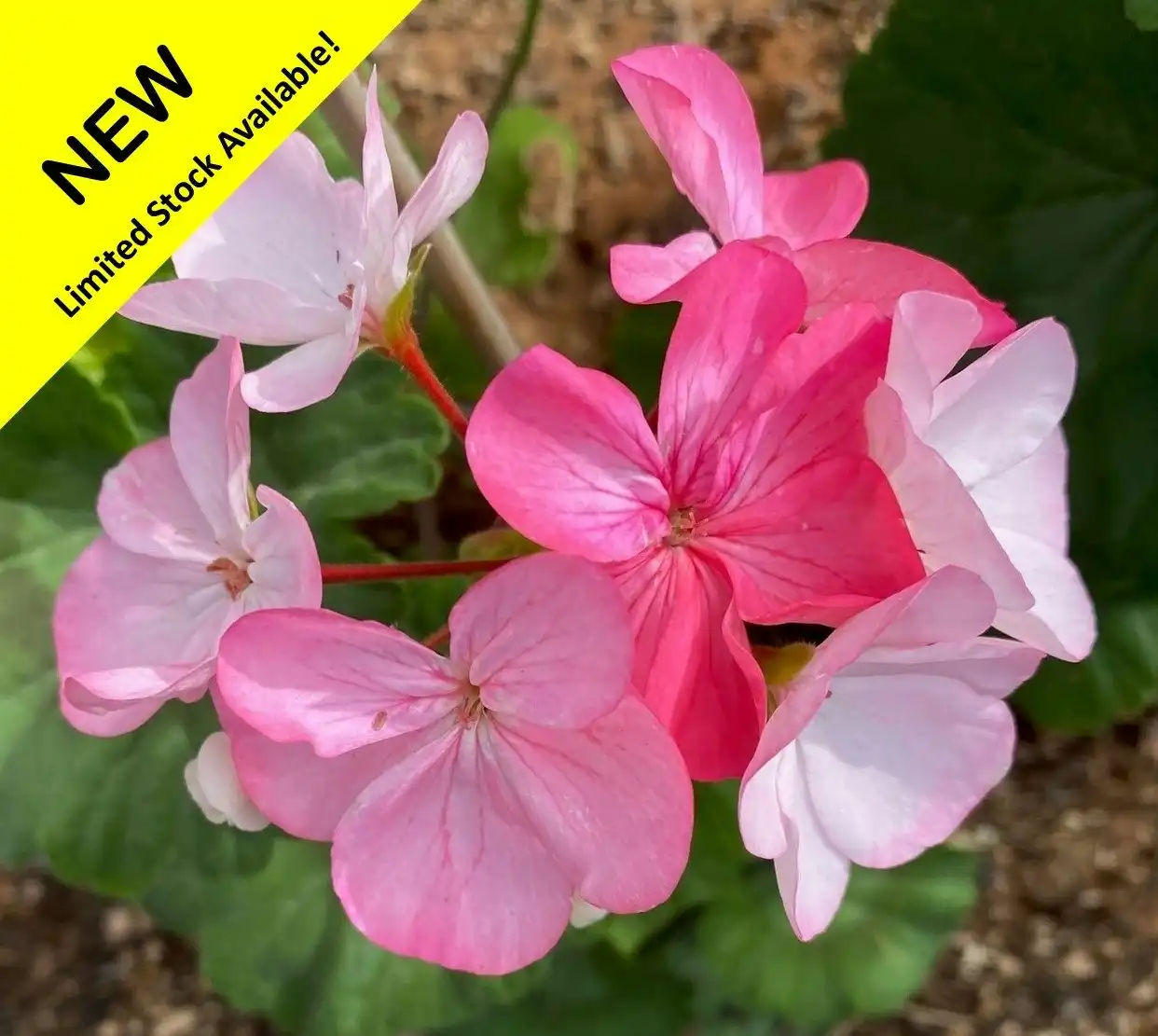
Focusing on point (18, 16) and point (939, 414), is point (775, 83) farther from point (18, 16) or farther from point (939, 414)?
point (18, 16)

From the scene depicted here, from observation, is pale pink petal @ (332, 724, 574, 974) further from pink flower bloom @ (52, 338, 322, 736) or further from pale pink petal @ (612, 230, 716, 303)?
pale pink petal @ (612, 230, 716, 303)

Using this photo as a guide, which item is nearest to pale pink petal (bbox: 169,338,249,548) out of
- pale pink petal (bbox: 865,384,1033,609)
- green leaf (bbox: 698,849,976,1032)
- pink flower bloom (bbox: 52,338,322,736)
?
pink flower bloom (bbox: 52,338,322,736)

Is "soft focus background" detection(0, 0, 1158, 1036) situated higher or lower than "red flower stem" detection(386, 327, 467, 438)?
lower

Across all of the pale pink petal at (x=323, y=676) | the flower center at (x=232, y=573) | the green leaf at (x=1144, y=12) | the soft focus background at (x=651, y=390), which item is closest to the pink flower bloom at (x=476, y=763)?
the pale pink petal at (x=323, y=676)

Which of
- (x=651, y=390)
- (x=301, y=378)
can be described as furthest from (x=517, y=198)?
(x=301, y=378)

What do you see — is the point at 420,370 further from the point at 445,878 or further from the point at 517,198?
the point at 517,198
